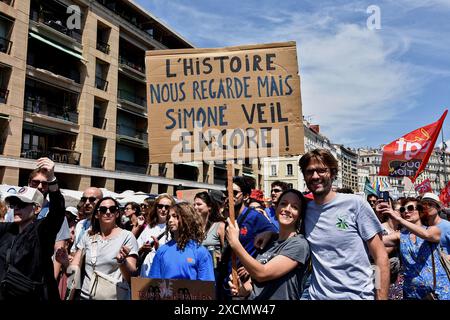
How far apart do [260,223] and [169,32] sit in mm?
34069

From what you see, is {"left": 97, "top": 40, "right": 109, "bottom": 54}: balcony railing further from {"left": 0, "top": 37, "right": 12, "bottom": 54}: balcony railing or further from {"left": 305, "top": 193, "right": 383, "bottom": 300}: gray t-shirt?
{"left": 305, "top": 193, "right": 383, "bottom": 300}: gray t-shirt

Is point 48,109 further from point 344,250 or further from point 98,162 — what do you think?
point 344,250

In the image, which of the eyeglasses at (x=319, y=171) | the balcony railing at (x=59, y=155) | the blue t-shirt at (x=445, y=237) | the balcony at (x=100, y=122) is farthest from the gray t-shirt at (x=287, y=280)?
the balcony at (x=100, y=122)

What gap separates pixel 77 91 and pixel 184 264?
79.2 ft

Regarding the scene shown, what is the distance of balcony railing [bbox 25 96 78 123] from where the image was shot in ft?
73.7

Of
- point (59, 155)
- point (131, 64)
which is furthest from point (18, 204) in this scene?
point (131, 64)

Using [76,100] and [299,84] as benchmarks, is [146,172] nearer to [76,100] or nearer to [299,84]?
[76,100]

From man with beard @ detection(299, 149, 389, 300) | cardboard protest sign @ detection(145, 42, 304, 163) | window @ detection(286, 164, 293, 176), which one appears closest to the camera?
man with beard @ detection(299, 149, 389, 300)

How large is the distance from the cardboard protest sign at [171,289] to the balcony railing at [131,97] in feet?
94.2

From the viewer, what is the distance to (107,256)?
3801 millimetres

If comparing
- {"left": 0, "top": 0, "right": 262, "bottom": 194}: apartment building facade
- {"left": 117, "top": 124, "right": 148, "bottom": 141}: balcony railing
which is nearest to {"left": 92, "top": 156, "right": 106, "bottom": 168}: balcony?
{"left": 0, "top": 0, "right": 262, "bottom": 194}: apartment building facade

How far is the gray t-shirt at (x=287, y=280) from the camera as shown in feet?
8.66

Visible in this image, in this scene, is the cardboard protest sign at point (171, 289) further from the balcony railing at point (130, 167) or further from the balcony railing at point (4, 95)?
the balcony railing at point (130, 167)
